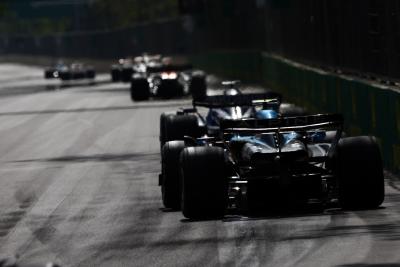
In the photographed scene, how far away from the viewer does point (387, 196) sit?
15.4 meters

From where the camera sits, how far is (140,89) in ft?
141

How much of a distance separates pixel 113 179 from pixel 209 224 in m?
5.61

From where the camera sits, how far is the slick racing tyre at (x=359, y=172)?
A: 44.7ft

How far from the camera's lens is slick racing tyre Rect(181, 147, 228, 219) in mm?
13445

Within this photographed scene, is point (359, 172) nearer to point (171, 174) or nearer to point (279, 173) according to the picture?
point (279, 173)

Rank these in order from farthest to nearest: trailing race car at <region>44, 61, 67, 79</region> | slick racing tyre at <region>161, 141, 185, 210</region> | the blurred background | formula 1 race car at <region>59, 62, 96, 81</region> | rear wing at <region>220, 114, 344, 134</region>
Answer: trailing race car at <region>44, 61, 67, 79</region>
formula 1 race car at <region>59, 62, 96, 81</region>
the blurred background
slick racing tyre at <region>161, 141, 185, 210</region>
rear wing at <region>220, 114, 344, 134</region>

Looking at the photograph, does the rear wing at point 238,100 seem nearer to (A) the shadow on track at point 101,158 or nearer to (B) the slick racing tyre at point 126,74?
(A) the shadow on track at point 101,158

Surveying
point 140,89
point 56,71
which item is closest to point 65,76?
point 56,71

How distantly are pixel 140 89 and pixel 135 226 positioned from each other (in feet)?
96.0

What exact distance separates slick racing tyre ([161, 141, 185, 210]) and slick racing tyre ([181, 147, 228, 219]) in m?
0.91

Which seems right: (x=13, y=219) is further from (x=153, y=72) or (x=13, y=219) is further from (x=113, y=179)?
(x=153, y=72)

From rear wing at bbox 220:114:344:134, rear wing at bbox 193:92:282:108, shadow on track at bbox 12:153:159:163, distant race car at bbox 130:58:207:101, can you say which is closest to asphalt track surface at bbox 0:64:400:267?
shadow on track at bbox 12:153:159:163

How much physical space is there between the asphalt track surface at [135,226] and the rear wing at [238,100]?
116 cm

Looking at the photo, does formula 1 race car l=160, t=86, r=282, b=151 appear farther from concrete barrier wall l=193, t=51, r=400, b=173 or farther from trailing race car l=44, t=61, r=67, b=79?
trailing race car l=44, t=61, r=67, b=79
